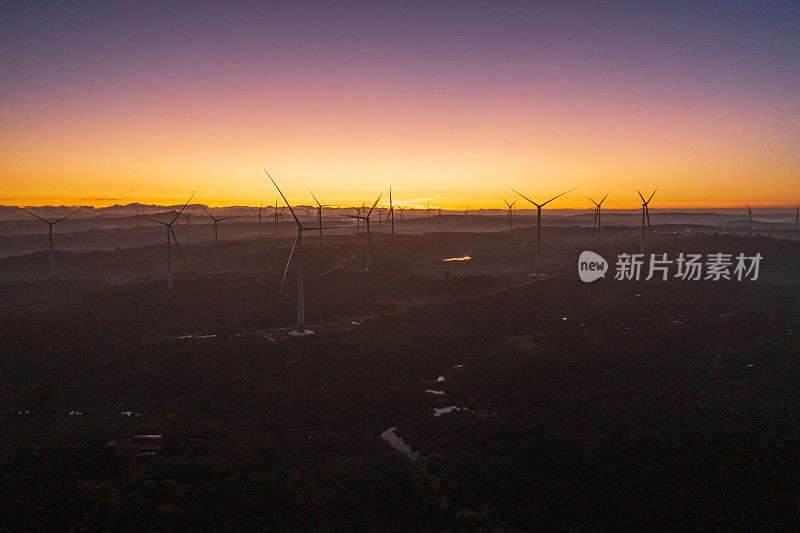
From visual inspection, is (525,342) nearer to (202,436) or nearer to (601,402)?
(601,402)

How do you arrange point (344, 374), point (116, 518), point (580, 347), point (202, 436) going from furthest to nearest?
point (580, 347)
point (344, 374)
point (202, 436)
point (116, 518)

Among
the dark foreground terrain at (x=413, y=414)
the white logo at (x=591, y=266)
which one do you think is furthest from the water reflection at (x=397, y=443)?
the white logo at (x=591, y=266)

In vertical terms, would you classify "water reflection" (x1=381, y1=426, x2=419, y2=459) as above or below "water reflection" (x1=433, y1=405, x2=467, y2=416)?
below

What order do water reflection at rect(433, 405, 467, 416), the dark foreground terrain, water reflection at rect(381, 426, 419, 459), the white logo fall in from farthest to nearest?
the white logo → water reflection at rect(433, 405, 467, 416) → water reflection at rect(381, 426, 419, 459) → the dark foreground terrain

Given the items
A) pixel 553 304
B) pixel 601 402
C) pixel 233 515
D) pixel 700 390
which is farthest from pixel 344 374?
pixel 553 304

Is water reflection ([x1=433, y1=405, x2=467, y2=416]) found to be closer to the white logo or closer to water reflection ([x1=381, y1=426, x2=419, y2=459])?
water reflection ([x1=381, y1=426, x2=419, y2=459])

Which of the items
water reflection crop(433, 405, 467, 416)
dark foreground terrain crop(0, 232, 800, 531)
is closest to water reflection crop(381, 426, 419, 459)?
dark foreground terrain crop(0, 232, 800, 531)
